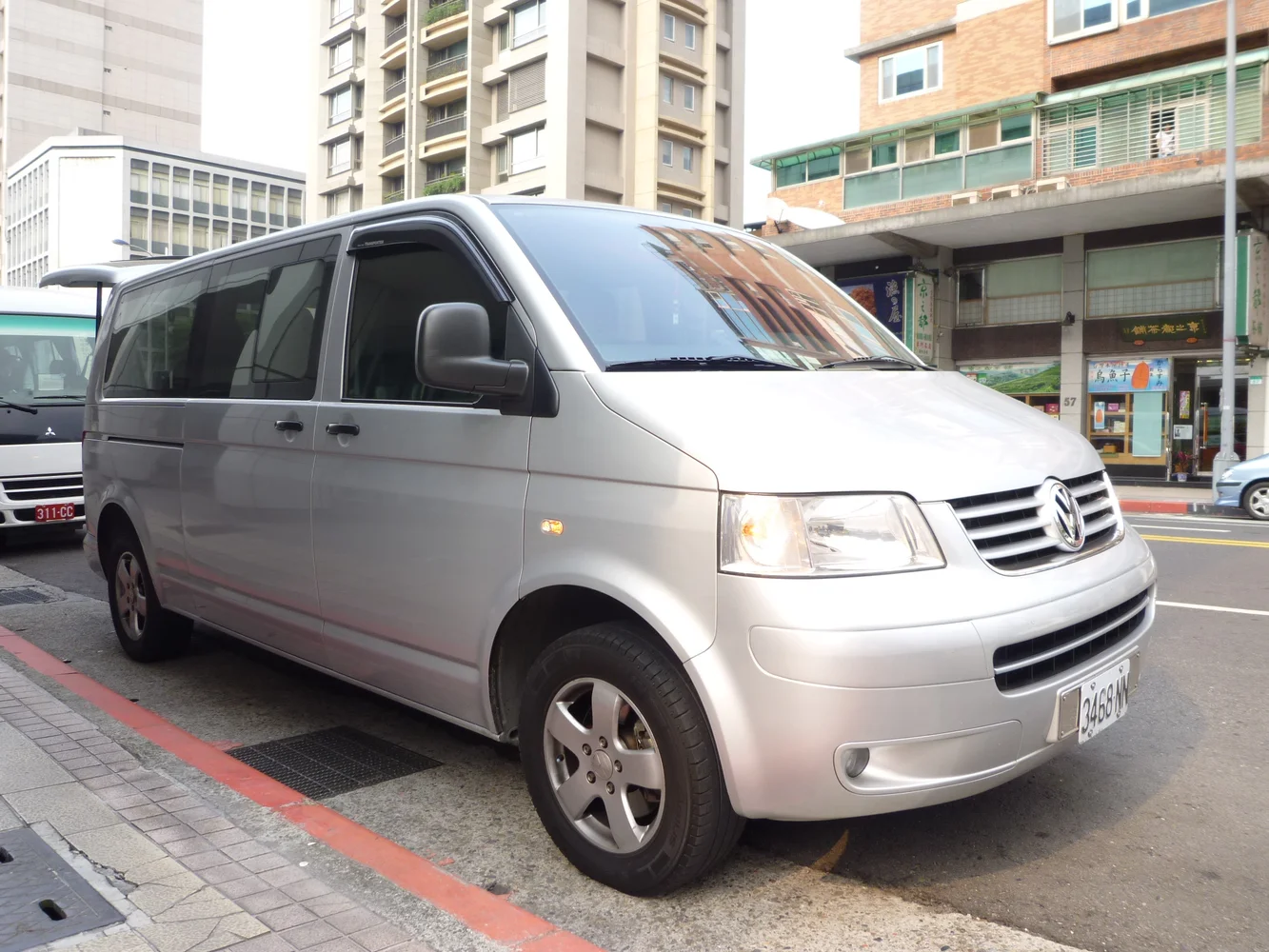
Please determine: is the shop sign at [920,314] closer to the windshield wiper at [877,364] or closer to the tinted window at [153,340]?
the tinted window at [153,340]

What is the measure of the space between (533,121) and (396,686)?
41.7m

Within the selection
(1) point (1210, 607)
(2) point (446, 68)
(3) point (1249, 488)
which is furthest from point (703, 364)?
(2) point (446, 68)

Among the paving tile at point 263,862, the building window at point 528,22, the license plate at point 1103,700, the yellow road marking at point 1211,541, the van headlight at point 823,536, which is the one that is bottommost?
the paving tile at point 263,862

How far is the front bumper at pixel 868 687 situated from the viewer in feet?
8.14

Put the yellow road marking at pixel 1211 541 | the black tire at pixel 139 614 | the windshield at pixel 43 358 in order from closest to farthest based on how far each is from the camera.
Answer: the black tire at pixel 139 614, the windshield at pixel 43 358, the yellow road marking at pixel 1211 541

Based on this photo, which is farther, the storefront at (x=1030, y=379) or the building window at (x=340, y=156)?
the building window at (x=340, y=156)

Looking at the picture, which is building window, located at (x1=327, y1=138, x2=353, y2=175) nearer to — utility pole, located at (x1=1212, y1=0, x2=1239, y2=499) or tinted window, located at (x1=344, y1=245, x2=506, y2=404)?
utility pole, located at (x1=1212, y1=0, x2=1239, y2=499)

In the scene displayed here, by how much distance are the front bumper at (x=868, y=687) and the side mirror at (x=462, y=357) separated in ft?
2.97

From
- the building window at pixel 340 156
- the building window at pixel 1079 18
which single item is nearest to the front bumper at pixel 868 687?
the building window at pixel 1079 18

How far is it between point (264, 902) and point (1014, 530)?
85.5 inches

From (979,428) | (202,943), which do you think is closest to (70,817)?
(202,943)

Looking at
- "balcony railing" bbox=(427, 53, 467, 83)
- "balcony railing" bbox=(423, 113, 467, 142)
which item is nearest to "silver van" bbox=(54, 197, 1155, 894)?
"balcony railing" bbox=(423, 113, 467, 142)

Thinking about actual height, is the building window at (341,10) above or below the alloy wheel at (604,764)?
above

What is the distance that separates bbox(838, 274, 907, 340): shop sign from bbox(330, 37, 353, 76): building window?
1432 inches
